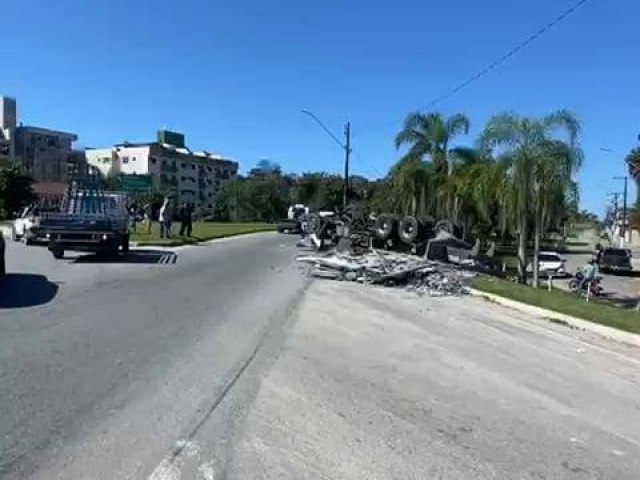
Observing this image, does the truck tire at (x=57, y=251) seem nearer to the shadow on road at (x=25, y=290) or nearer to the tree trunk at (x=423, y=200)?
the shadow on road at (x=25, y=290)

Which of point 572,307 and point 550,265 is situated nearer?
point 572,307

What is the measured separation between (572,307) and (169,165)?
512ft

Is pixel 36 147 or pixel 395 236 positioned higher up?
pixel 36 147

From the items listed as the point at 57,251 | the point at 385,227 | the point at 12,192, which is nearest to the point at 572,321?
the point at 57,251

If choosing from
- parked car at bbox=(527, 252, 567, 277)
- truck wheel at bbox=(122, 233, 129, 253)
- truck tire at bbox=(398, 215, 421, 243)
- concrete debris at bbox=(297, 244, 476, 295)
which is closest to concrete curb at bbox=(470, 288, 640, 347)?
concrete debris at bbox=(297, 244, 476, 295)

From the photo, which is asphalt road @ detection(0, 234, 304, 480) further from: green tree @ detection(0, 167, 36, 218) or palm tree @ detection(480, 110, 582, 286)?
green tree @ detection(0, 167, 36, 218)

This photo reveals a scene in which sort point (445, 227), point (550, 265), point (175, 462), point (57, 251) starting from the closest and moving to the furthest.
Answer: point (175, 462) < point (57, 251) < point (445, 227) < point (550, 265)

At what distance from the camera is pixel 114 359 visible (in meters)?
9.20

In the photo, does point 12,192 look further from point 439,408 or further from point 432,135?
point 439,408

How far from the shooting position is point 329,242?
35594 mm

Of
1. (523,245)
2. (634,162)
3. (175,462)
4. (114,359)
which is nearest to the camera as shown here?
(175,462)

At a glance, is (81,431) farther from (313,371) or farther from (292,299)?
(292,299)

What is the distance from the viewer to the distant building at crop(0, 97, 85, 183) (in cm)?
14912

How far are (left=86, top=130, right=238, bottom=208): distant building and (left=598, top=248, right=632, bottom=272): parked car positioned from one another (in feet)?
344
